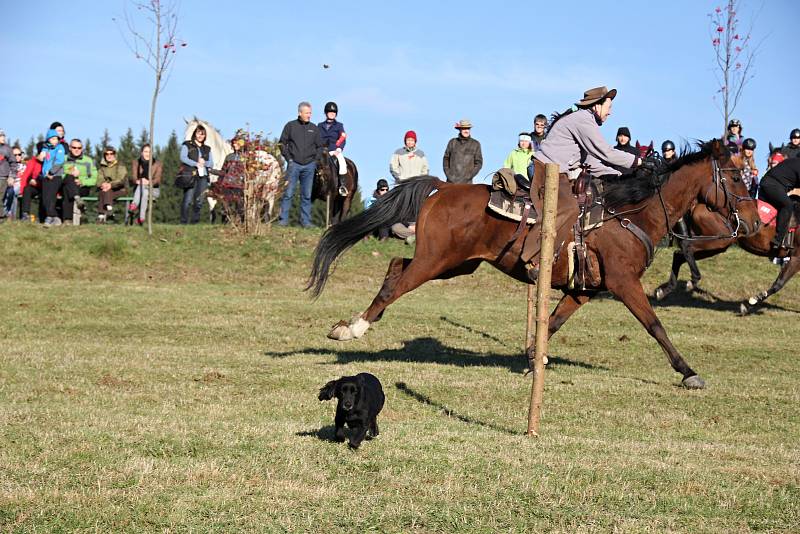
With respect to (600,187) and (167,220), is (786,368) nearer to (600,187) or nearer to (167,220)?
(600,187)

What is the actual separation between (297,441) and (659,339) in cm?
531

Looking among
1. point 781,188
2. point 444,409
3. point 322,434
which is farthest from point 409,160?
point 322,434

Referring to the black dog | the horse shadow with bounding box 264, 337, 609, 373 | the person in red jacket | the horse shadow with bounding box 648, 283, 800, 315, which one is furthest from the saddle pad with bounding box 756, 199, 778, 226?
the person in red jacket

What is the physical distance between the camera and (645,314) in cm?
1188

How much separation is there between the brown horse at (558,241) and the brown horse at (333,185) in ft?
38.6

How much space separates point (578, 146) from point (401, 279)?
8.50ft

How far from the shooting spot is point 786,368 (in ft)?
48.0

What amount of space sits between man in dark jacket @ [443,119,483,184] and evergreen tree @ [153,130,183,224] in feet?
130

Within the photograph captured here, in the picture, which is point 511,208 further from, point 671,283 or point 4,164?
point 4,164

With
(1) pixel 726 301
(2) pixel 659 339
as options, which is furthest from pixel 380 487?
(1) pixel 726 301

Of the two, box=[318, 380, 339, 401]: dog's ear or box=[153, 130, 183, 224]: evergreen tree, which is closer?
box=[318, 380, 339, 401]: dog's ear

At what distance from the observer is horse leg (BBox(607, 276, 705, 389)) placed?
11898mm

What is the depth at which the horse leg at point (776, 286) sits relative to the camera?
64.7 feet

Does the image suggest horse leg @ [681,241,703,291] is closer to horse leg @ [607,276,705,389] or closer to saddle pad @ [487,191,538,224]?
horse leg @ [607,276,705,389]
